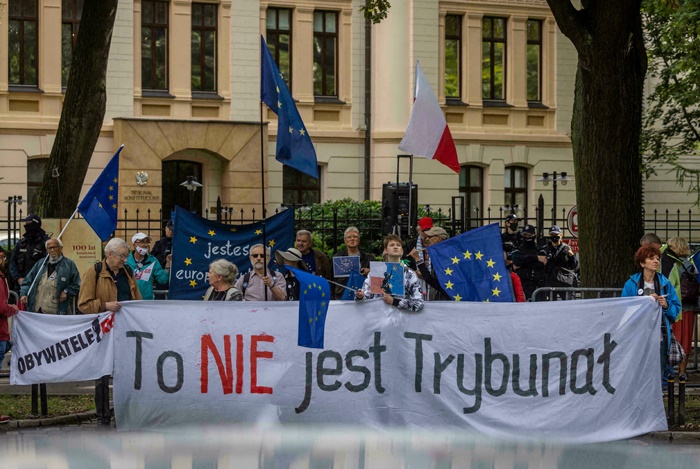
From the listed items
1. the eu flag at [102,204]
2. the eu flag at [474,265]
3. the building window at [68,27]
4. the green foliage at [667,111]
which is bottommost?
the eu flag at [474,265]

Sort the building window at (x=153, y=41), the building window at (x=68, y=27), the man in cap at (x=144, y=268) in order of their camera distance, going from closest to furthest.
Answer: the man in cap at (x=144, y=268) < the building window at (x=68, y=27) < the building window at (x=153, y=41)

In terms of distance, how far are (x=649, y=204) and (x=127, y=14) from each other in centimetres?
1597

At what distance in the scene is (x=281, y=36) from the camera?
39.3 metres

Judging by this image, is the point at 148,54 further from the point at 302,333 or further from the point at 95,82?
the point at 302,333

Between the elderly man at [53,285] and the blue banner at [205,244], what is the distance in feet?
3.73

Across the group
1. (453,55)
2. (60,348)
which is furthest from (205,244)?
(453,55)

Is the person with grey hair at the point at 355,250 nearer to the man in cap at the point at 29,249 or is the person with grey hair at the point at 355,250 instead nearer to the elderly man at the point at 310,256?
the elderly man at the point at 310,256

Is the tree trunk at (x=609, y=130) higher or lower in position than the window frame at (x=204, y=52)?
lower

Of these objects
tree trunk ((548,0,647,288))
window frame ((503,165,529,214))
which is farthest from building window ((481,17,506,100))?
tree trunk ((548,0,647,288))

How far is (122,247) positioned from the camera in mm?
13883

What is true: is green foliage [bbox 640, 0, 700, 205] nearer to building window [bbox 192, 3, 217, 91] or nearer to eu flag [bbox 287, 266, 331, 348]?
building window [bbox 192, 3, 217, 91]

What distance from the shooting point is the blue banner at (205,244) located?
16719 millimetres

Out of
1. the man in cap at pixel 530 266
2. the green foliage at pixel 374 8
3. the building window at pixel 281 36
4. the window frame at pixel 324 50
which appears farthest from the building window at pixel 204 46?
the man in cap at pixel 530 266

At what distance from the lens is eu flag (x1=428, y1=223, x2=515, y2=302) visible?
14312 millimetres
